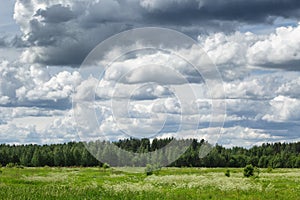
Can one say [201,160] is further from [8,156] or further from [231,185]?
[231,185]

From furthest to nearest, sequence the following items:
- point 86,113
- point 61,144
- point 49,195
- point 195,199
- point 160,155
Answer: point 61,144 → point 160,155 → point 86,113 → point 195,199 → point 49,195

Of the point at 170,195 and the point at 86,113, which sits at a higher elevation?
the point at 86,113

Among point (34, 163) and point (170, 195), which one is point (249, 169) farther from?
point (34, 163)

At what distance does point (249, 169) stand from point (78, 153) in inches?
3484

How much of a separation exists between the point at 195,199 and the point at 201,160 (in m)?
107

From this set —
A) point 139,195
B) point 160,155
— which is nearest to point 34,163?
point 160,155

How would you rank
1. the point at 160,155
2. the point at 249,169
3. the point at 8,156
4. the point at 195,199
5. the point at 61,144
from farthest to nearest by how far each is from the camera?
the point at 61,144 < the point at 8,156 < the point at 160,155 < the point at 249,169 < the point at 195,199

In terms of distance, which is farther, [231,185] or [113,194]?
[231,185]

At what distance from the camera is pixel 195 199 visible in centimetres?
2536

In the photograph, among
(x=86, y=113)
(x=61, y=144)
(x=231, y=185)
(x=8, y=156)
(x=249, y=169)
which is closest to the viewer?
(x=231, y=185)

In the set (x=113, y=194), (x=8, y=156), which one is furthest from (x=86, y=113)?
(x=8, y=156)

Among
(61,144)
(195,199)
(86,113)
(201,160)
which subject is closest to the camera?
(195,199)

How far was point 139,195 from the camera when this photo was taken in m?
25.7

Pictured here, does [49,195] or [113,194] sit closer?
[49,195]
